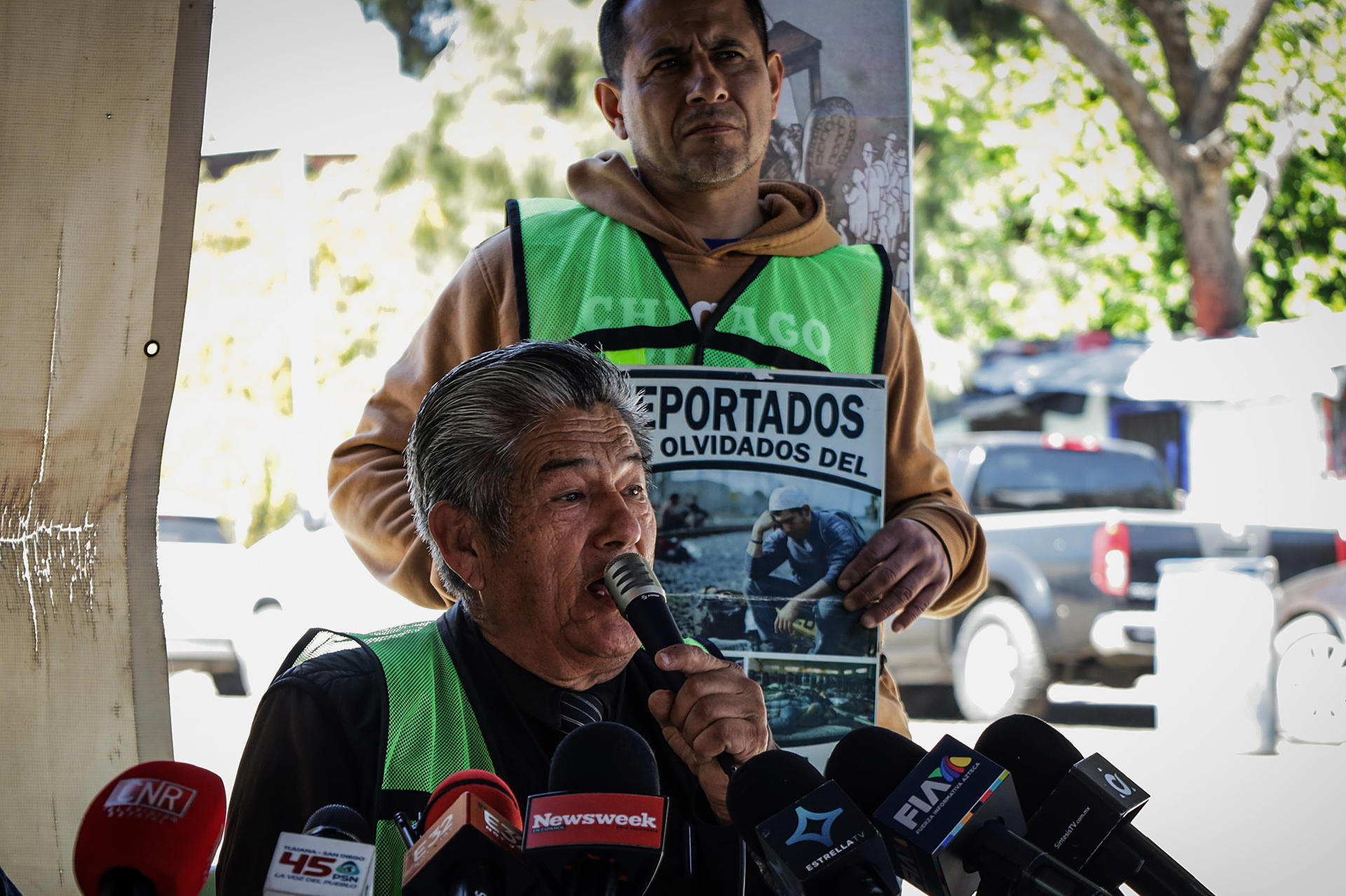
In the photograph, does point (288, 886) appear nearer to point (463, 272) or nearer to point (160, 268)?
point (160, 268)

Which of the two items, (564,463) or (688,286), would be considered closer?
(564,463)

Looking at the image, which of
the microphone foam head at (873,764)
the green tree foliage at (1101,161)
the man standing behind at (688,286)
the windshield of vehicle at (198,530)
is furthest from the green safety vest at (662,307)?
the green tree foliage at (1101,161)

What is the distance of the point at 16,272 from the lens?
8.66 ft

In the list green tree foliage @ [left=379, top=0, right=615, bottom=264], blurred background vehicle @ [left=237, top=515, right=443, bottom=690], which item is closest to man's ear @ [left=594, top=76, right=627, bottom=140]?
blurred background vehicle @ [left=237, top=515, right=443, bottom=690]

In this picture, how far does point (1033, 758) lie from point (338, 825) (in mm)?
850

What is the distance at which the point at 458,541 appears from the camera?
2.38m

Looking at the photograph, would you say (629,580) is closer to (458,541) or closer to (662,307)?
(458,541)

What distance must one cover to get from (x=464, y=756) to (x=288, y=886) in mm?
822

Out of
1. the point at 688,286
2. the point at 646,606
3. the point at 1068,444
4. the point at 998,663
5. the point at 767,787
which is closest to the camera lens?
the point at 767,787

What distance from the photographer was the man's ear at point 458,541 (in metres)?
2.37

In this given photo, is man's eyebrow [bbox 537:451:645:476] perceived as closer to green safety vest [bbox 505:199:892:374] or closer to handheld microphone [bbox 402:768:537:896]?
green safety vest [bbox 505:199:892:374]

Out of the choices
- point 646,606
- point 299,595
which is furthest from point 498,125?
point 646,606

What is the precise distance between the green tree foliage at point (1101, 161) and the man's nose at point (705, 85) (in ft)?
36.6

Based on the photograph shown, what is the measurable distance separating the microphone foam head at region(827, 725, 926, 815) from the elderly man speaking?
36 centimetres
